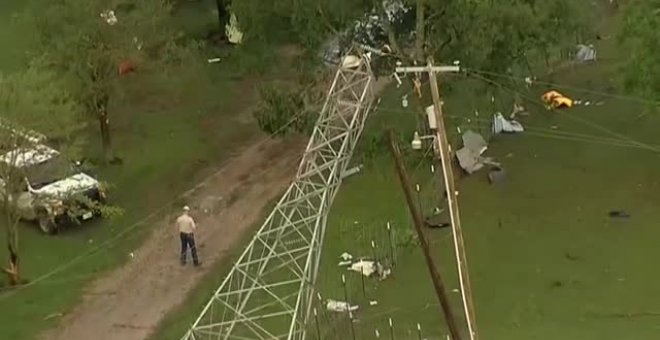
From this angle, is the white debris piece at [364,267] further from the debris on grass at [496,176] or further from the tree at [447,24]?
the debris on grass at [496,176]

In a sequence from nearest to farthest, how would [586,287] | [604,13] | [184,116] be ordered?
1. [586,287]
2. [184,116]
3. [604,13]

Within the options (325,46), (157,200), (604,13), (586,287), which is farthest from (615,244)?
(604,13)

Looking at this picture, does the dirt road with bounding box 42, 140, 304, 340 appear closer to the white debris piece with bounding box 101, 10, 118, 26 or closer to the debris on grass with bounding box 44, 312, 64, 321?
the debris on grass with bounding box 44, 312, 64, 321

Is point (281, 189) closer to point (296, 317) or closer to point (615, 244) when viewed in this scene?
point (615, 244)

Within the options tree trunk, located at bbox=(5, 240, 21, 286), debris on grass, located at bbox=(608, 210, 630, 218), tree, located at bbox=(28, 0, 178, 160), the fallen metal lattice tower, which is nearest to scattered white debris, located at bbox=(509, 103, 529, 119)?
debris on grass, located at bbox=(608, 210, 630, 218)

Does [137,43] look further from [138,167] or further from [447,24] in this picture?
[447,24]

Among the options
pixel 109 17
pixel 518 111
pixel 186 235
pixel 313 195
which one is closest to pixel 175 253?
pixel 186 235
